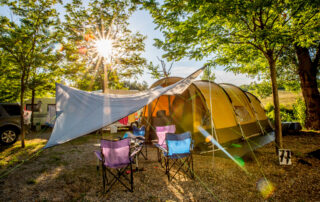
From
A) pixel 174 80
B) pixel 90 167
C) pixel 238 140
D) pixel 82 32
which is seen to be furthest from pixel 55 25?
pixel 238 140

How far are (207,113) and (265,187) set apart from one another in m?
2.81

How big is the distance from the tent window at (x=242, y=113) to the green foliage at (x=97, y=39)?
24.8ft

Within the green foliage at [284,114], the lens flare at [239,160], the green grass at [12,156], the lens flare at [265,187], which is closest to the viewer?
the lens flare at [265,187]

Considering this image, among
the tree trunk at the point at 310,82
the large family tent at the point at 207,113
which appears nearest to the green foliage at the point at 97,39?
the large family tent at the point at 207,113

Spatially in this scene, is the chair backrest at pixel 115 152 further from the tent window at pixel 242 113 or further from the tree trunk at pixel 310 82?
the tree trunk at pixel 310 82

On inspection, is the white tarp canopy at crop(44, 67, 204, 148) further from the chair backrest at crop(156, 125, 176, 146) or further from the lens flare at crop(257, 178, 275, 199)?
the lens flare at crop(257, 178, 275, 199)

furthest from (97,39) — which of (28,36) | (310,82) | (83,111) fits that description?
(310,82)

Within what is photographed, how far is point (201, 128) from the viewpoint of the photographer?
565 cm

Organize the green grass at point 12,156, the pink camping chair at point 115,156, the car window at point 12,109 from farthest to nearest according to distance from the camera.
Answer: the car window at point 12,109, the green grass at point 12,156, the pink camping chair at point 115,156

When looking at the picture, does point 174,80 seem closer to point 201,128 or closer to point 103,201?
point 201,128

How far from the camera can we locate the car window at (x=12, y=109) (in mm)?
6975

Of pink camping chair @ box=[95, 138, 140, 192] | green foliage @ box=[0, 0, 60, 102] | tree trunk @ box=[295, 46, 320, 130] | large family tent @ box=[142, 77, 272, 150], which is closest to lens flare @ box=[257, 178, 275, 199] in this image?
large family tent @ box=[142, 77, 272, 150]

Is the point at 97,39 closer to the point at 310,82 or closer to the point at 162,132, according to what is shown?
the point at 162,132

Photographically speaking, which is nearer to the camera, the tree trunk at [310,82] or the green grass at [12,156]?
the green grass at [12,156]
